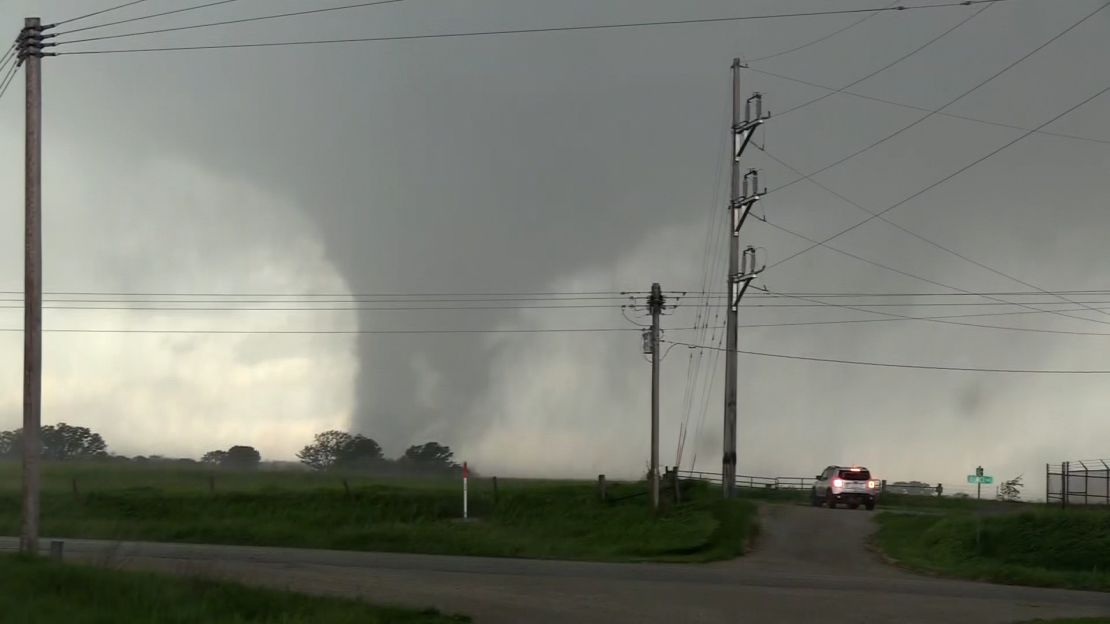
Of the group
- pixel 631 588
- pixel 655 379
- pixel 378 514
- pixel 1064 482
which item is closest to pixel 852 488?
pixel 1064 482

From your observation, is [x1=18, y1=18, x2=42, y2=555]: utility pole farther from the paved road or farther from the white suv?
the white suv

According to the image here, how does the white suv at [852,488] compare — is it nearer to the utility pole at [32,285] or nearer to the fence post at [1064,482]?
the fence post at [1064,482]

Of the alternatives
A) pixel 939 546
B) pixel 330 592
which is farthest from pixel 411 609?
pixel 939 546

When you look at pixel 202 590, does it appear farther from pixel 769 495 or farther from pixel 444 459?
pixel 769 495

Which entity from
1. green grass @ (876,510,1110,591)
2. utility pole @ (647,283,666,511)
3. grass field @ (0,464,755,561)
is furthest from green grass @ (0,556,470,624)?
utility pole @ (647,283,666,511)

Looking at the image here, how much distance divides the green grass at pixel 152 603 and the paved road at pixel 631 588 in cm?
182

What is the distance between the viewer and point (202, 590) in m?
16.4

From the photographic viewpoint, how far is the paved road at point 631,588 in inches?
718

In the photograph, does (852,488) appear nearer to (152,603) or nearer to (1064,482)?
(1064,482)

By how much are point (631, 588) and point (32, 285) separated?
1373cm

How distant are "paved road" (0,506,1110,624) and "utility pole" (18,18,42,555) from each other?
1.76m

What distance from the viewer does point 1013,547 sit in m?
33.0

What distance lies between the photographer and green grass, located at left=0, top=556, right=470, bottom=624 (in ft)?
46.2

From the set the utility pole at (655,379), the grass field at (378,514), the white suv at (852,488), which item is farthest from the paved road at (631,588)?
the white suv at (852,488)
